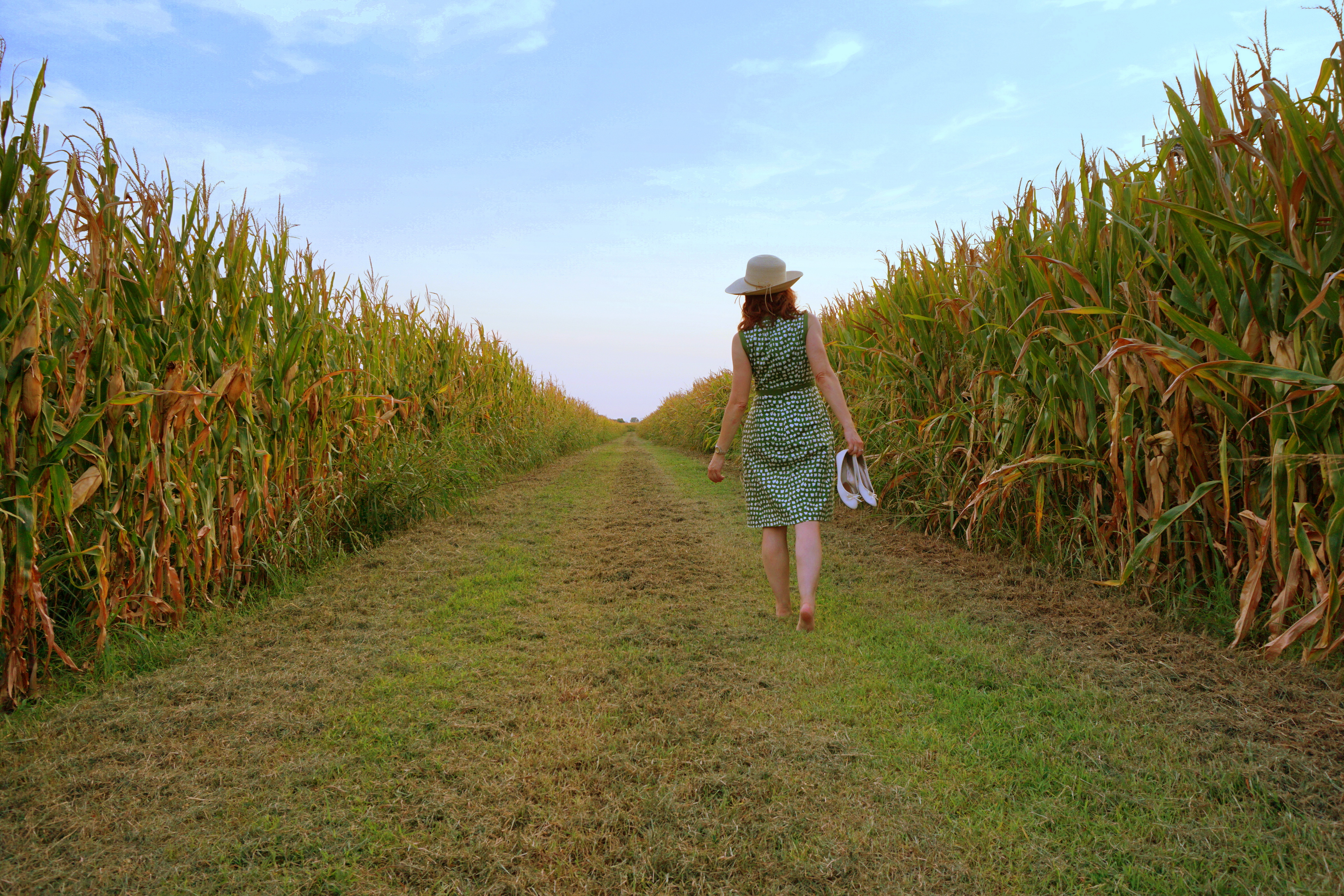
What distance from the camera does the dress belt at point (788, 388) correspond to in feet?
11.9

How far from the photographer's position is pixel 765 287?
3.53 m

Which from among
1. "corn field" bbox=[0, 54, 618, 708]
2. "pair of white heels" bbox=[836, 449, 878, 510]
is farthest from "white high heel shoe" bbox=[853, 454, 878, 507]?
"corn field" bbox=[0, 54, 618, 708]

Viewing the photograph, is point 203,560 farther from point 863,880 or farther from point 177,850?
point 863,880

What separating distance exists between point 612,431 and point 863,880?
1473 inches

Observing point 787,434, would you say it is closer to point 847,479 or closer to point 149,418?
point 847,479

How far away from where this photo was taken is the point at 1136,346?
2.88 meters

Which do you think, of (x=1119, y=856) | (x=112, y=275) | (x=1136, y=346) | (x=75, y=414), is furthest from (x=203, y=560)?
(x=1136, y=346)

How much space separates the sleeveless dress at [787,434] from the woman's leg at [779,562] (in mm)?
66

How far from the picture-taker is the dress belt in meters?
3.63

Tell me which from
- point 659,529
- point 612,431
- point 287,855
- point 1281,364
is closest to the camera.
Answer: point 287,855

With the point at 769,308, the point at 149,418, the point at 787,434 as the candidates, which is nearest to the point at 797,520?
the point at 787,434

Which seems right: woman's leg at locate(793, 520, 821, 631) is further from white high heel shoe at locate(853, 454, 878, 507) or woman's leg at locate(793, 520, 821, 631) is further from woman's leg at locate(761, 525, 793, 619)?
white high heel shoe at locate(853, 454, 878, 507)

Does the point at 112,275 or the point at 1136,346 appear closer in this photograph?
the point at 1136,346

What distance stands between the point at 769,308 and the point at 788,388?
41cm
